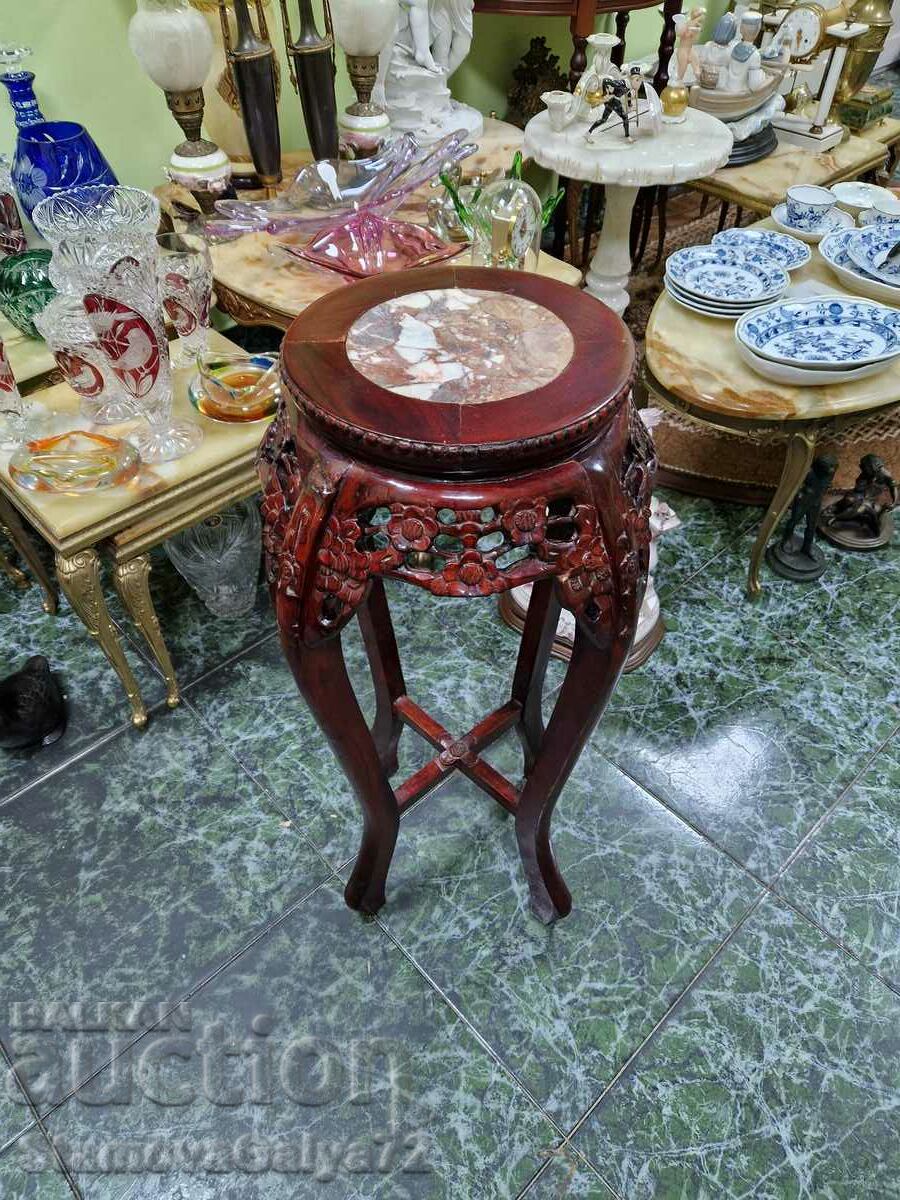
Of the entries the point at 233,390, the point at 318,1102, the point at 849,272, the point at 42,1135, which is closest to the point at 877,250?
the point at 849,272

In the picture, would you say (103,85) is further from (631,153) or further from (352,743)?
(352,743)

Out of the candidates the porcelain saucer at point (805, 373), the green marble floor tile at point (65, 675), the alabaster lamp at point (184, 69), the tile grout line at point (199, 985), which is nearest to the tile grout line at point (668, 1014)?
the tile grout line at point (199, 985)

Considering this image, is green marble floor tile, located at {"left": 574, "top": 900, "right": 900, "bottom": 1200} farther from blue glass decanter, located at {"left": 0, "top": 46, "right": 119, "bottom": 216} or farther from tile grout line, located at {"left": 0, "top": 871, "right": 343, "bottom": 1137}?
blue glass decanter, located at {"left": 0, "top": 46, "right": 119, "bottom": 216}

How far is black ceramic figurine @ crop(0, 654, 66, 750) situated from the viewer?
5.20ft

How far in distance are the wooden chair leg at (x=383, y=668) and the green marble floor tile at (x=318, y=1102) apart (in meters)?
0.38

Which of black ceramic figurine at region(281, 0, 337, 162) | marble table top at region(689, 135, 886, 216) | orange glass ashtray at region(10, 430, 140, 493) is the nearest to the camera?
orange glass ashtray at region(10, 430, 140, 493)

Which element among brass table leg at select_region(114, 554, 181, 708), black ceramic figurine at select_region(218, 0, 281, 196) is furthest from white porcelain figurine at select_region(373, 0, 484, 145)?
brass table leg at select_region(114, 554, 181, 708)

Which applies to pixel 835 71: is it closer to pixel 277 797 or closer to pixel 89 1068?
pixel 277 797

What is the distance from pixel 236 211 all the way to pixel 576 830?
4.69 ft

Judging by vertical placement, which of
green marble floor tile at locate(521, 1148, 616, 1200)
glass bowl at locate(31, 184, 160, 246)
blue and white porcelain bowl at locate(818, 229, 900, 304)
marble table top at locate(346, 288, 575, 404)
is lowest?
green marble floor tile at locate(521, 1148, 616, 1200)

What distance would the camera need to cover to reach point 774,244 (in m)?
1.91

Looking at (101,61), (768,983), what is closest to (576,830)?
(768,983)

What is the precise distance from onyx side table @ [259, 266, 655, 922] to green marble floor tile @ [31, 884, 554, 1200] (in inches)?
22.1

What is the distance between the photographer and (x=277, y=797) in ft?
5.11
